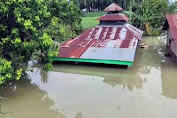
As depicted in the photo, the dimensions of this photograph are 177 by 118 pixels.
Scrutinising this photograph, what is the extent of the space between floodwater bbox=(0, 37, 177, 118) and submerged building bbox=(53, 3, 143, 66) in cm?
59

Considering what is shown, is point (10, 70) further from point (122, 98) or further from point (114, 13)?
point (114, 13)

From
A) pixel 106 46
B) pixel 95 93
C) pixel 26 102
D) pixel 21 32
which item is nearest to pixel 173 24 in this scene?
pixel 106 46

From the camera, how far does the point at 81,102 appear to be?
8.00 m

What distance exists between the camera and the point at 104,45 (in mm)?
12914

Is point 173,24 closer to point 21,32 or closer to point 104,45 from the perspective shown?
point 104,45

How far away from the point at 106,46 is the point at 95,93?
4532mm

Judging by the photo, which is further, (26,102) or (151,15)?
(151,15)

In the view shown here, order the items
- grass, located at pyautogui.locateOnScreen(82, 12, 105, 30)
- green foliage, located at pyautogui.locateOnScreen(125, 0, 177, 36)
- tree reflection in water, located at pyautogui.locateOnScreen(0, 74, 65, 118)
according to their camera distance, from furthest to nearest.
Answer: grass, located at pyautogui.locateOnScreen(82, 12, 105, 30), green foliage, located at pyautogui.locateOnScreen(125, 0, 177, 36), tree reflection in water, located at pyautogui.locateOnScreen(0, 74, 65, 118)

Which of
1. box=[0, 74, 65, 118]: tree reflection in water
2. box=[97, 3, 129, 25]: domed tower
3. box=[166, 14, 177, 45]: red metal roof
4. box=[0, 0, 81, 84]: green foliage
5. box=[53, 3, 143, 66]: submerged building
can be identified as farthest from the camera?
box=[97, 3, 129, 25]: domed tower

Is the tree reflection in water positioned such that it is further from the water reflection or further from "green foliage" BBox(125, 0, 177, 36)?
"green foliage" BBox(125, 0, 177, 36)

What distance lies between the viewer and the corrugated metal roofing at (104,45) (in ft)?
38.0

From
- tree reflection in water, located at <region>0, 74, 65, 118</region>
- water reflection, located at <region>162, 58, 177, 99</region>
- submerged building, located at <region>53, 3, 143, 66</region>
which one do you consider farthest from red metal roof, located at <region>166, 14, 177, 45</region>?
tree reflection in water, located at <region>0, 74, 65, 118</region>

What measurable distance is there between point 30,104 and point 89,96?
2.11 metres

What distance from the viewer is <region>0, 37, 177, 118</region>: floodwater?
7.32 m
